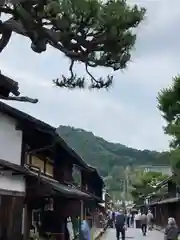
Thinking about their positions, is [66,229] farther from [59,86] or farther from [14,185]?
[59,86]

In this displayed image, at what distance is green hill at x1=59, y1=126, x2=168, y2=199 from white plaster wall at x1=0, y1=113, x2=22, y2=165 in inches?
3763

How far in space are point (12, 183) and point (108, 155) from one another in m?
137

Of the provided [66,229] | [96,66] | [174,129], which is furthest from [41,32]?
[174,129]

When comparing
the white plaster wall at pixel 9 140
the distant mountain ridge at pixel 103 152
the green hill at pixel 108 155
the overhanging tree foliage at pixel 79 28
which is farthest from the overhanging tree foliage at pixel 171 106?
the distant mountain ridge at pixel 103 152

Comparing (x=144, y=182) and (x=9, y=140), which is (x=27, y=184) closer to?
(x=9, y=140)

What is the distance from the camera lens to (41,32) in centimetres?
851

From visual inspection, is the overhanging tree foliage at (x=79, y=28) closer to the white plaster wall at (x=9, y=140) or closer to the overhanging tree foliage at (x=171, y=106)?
the white plaster wall at (x=9, y=140)

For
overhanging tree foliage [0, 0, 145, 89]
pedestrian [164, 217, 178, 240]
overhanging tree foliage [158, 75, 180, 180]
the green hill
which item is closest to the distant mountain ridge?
the green hill

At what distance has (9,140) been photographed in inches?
554

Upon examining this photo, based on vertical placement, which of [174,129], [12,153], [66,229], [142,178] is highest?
[142,178]

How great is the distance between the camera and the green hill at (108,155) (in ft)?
407

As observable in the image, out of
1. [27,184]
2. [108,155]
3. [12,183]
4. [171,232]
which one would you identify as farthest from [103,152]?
[12,183]

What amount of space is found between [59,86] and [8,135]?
454 centimetres

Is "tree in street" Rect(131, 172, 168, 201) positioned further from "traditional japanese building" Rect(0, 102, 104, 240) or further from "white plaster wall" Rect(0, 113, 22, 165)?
"white plaster wall" Rect(0, 113, 22, 165)
